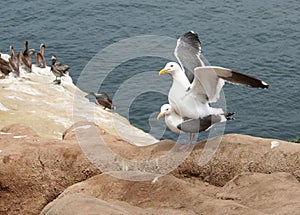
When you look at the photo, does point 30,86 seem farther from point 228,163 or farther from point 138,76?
point 228,163

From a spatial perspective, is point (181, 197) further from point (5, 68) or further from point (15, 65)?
point (5, 68)

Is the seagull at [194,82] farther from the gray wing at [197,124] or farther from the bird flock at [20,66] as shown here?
the bird flock at [20,66]

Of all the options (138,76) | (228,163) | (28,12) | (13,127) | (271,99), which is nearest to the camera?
(228,163)

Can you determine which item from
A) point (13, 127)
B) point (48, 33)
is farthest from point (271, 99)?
point (13, 127)

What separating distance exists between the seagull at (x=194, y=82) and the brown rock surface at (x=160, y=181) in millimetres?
938

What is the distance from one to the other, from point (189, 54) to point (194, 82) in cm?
173

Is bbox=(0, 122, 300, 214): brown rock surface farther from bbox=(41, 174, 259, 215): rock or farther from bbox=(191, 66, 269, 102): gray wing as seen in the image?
bbox=(191, 66, 269, 102): gray wing

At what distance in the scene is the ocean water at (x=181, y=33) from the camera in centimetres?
3859

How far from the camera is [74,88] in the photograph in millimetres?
36094

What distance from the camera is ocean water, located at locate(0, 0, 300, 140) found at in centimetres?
3859

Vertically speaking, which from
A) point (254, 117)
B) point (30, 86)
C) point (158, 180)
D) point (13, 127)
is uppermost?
point (158, 180)

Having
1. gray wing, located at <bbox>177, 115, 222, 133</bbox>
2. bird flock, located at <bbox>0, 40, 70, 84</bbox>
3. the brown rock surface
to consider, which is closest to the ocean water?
bird flock, located at <bbox>0, 40, 70, 84</bbox>

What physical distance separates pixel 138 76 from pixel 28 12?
1686 centimetres

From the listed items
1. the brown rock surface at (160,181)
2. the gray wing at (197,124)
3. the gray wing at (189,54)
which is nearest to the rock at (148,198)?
the brown rock surface at (160,181)
